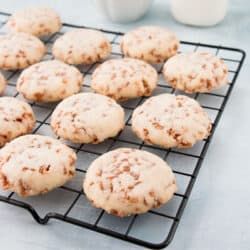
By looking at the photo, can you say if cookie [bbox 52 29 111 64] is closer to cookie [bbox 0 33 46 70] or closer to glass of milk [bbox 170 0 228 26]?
cookie [bbox 0 33 46 70]

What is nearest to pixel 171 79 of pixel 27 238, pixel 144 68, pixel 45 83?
pixel 144 68

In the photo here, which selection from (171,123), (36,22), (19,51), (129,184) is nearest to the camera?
(129,184)

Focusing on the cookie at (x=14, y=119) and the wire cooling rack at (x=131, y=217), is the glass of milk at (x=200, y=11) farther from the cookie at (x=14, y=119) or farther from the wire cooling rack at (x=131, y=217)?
the cookie at (x=14, y=119)

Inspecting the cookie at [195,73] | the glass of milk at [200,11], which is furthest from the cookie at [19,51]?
the glass of milk at [200,11]

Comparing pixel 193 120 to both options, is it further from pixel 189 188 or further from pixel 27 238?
pixel 27 238

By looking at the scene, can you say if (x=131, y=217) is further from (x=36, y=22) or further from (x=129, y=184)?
(x=36, y=22)

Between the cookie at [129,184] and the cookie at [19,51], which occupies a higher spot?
the cookie at [19,51]

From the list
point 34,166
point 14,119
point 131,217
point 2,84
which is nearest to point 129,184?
point 131,217
